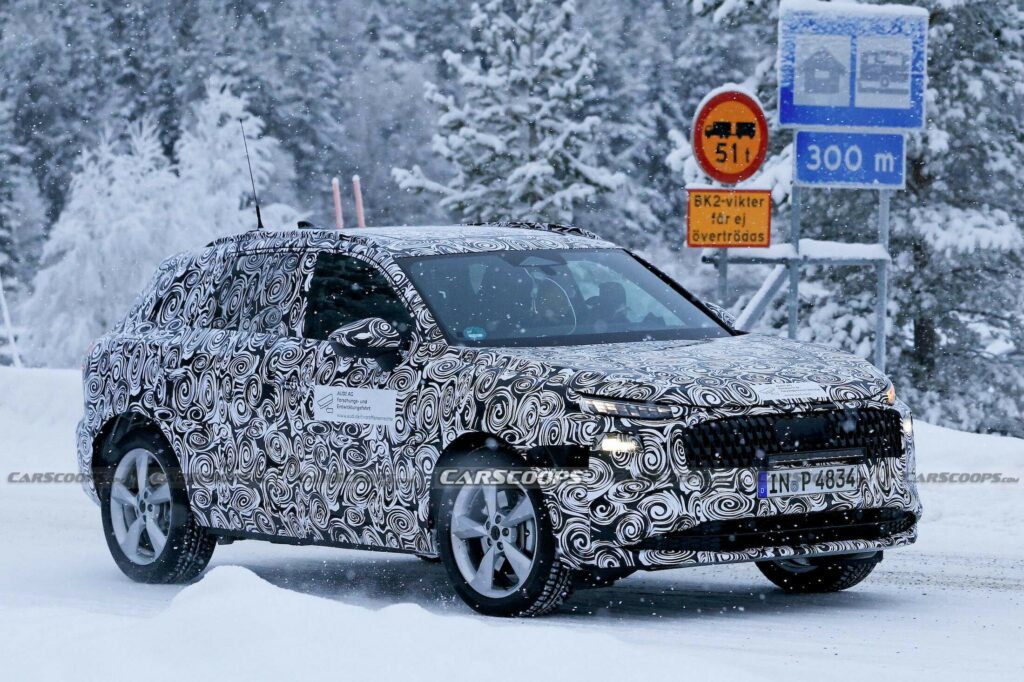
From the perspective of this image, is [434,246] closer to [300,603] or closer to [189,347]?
[189,347]

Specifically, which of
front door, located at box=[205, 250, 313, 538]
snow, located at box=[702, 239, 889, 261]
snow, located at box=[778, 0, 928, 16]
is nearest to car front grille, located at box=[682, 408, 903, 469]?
front door, located at box=[205, 250, 313, 538]

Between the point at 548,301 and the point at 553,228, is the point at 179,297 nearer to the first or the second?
the point at 553,228

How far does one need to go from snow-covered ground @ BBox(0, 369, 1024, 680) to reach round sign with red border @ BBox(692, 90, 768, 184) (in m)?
2.62

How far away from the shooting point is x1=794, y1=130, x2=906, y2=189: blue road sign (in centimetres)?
1498

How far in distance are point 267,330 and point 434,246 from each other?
89 cm

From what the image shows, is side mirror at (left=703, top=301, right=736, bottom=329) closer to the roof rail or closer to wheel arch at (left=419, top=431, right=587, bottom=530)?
the roof rail

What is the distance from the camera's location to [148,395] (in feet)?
31.4

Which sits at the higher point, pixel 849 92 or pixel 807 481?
pixel 849 92

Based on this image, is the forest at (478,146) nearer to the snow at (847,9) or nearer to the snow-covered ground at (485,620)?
the snow at (847,9)

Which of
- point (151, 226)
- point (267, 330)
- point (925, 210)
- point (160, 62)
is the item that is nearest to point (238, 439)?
point (267, 330)

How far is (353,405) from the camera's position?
838 cm

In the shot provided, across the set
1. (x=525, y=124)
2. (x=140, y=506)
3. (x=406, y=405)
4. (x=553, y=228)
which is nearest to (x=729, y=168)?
(x=553, y=228)

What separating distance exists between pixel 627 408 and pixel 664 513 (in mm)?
411

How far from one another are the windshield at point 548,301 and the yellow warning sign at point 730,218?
4.48 meters
